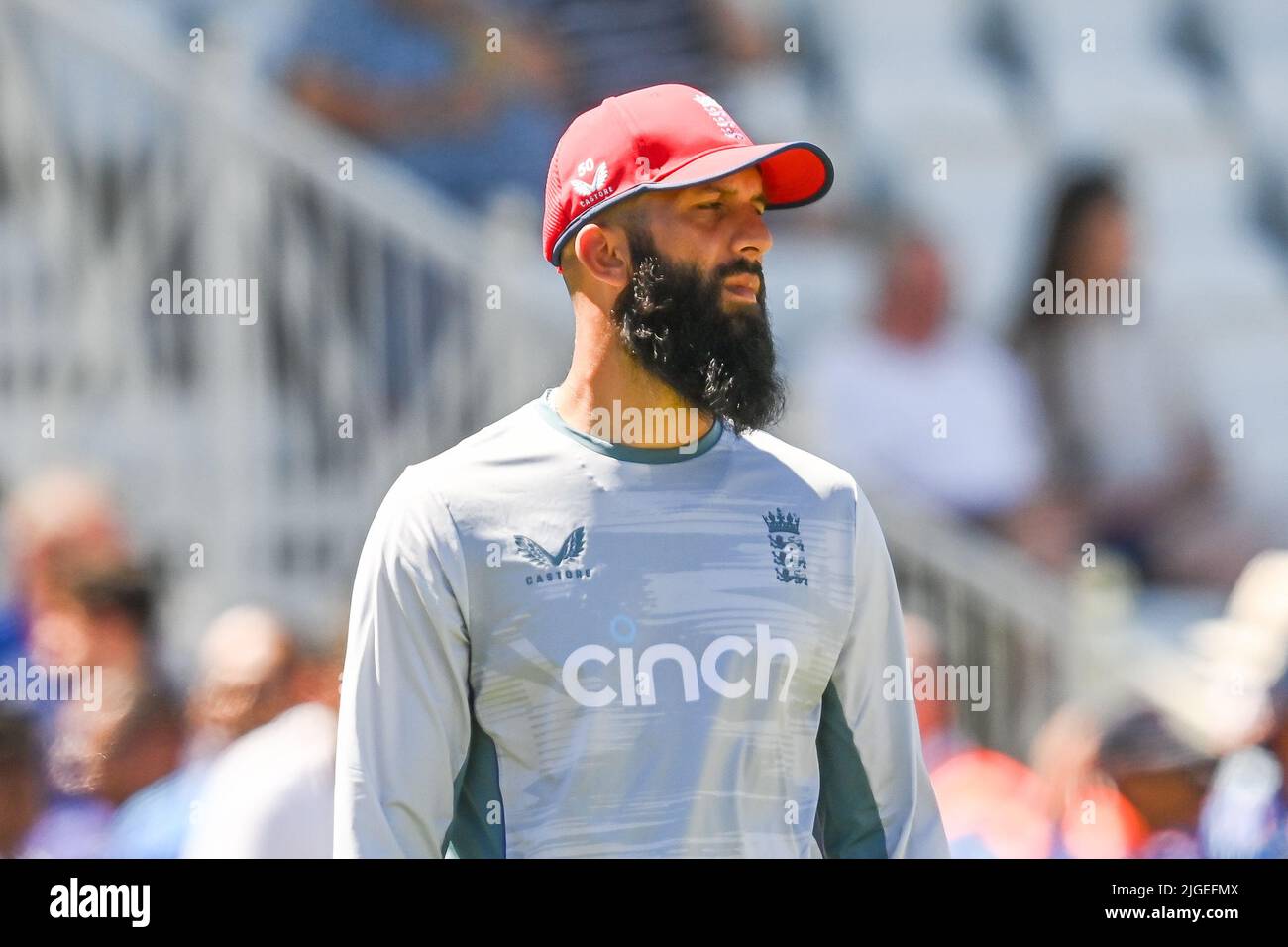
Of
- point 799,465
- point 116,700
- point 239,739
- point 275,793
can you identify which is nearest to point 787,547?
point 799,465

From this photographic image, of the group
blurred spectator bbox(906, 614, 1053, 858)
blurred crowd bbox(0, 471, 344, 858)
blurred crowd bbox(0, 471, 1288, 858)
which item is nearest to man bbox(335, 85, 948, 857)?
blurred crowd bbox(0, 471, 344, 858)

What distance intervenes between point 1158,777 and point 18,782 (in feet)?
8.63

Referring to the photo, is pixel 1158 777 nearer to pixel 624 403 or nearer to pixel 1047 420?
pixel 1047 420

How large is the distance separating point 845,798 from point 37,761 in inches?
97.6

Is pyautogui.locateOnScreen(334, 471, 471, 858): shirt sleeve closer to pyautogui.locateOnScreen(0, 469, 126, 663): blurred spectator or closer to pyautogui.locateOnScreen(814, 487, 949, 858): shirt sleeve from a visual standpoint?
pyautogui.locateOnScreen(814, 487, 949, 858): shirt sleeve

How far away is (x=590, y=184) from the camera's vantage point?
80.0 inches

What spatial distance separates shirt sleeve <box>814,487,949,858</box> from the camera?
1995 mm

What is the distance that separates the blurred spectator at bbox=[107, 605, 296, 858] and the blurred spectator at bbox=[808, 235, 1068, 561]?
147 cm

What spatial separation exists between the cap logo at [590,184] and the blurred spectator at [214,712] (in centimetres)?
187

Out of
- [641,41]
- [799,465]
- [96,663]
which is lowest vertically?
[96,663]

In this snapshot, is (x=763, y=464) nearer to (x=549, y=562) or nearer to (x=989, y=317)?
(x=549, y=562)

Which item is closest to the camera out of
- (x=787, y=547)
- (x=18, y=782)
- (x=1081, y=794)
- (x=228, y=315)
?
(x=787, y=547)

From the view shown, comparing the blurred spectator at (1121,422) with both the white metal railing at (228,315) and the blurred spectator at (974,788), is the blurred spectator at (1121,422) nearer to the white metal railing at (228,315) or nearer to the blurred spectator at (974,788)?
the blurred spectator at (974,788)
